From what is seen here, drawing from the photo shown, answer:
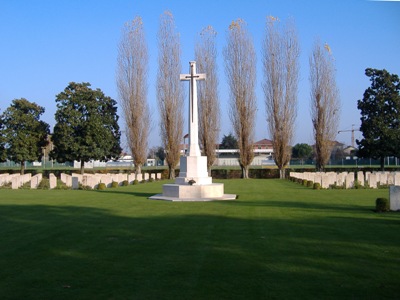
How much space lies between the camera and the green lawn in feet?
14.9

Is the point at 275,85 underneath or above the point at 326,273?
above

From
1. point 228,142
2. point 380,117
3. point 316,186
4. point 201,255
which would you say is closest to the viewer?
point 201,255

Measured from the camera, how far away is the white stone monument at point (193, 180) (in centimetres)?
1484

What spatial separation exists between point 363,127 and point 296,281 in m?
29.9

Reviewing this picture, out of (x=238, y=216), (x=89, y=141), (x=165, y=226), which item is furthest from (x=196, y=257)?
(x=89, y=141)

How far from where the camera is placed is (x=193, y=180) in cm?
1520

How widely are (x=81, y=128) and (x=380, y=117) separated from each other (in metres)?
21.4

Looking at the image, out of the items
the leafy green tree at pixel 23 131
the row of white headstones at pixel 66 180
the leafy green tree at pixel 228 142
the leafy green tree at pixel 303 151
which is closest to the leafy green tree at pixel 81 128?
the leafy green tree at pixel 23 131

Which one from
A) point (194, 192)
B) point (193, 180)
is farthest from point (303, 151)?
point (194, 192)

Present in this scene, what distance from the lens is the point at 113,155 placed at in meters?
35.6

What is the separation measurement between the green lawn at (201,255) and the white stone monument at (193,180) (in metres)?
3.93

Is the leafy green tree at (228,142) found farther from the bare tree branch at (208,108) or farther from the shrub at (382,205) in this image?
the shrub at (382,205)

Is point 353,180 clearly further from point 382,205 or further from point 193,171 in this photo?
point 382,205

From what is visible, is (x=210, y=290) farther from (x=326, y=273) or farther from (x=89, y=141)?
(x=89, y=141)
